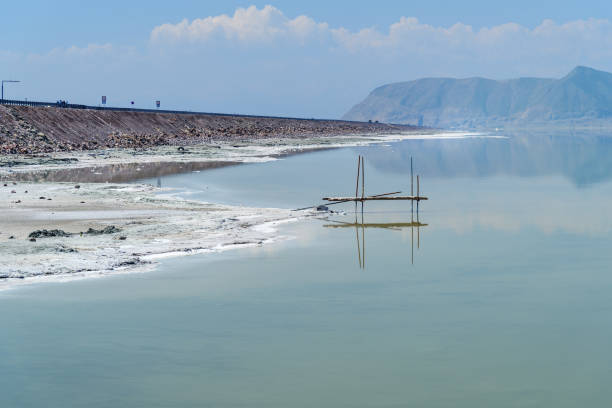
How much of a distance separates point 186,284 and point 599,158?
75.3m

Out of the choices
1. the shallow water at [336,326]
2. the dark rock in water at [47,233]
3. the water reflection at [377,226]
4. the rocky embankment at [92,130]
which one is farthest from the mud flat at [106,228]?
the rocky embankment at [92,130]

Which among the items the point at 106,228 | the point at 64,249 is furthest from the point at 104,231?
the point at 64,249

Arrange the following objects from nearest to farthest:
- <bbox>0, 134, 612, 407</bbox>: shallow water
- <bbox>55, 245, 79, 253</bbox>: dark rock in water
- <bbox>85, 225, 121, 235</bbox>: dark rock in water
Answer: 1. <bbox>0, 134, 612, 407</bbox>: shallow water
2. <bbox>55, 245, 79, 253</bbox>: dark rock in water
3. <bbox>85, 225, 121, 235</bbox>: dark rock in water

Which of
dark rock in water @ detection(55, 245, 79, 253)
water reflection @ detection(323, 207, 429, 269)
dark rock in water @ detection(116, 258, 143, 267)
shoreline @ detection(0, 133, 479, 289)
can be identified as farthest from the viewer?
water reflection @ detection(323, 207, 429, 269)

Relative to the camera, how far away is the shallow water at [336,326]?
1383 centimetres

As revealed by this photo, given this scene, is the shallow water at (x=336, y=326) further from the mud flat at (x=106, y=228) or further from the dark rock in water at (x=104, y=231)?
the dark rock in water at (x=104, y=231)


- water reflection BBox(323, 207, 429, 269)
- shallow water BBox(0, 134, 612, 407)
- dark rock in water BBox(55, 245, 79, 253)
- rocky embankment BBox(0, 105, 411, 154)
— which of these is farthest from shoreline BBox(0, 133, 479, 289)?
rocky embankment BBox(0, 105, 411, 154)

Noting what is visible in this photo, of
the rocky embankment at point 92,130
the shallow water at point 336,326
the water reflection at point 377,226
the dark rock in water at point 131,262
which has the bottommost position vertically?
the shallow water at point 336,326

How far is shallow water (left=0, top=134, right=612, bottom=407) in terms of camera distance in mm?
13828

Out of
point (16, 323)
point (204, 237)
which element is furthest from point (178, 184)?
point (16, 323)

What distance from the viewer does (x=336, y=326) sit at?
17.2m

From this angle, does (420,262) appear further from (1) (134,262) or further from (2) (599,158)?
(2) (599,158)

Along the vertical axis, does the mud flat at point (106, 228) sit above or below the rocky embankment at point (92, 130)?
below

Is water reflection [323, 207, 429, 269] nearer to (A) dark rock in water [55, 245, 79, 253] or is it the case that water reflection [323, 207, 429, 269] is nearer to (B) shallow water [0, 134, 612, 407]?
(B) shallow water [0, 134, 612, 407]
